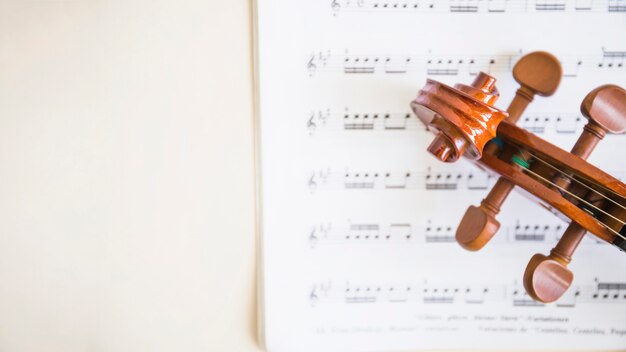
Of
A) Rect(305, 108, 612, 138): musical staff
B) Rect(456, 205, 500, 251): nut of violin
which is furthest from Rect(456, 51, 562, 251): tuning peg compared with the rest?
Rect(305, 108, 612, 138): musical staff

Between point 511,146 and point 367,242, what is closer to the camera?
point 511,146

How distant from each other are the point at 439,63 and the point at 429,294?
0.38 meters

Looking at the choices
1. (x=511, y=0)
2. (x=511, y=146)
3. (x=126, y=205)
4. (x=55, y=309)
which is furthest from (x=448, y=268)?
(x=55, y=309)

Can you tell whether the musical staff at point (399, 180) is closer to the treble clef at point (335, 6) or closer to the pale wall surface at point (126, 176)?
the pale wall surface at point (126, 176)

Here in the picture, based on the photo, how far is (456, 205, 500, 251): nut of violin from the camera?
70cm

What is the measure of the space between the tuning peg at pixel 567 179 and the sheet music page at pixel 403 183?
0.15 meters

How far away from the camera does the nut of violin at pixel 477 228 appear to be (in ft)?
2.30

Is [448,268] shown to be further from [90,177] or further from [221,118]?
[90,177]

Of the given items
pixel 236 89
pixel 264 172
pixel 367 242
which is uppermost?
pixel 236 89

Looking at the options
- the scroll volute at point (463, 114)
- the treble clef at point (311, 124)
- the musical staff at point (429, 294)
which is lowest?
the musical staff at point (429, 294)

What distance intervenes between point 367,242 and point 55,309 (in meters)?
0.54

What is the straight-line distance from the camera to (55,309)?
0.88 metres

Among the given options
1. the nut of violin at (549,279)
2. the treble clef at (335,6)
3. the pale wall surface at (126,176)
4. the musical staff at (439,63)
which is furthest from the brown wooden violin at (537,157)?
the pale wall surface at (126,176)

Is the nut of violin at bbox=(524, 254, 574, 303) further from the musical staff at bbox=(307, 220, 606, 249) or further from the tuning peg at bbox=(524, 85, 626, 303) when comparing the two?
the musical staff at bbox=(307, 220, 606, 249)
